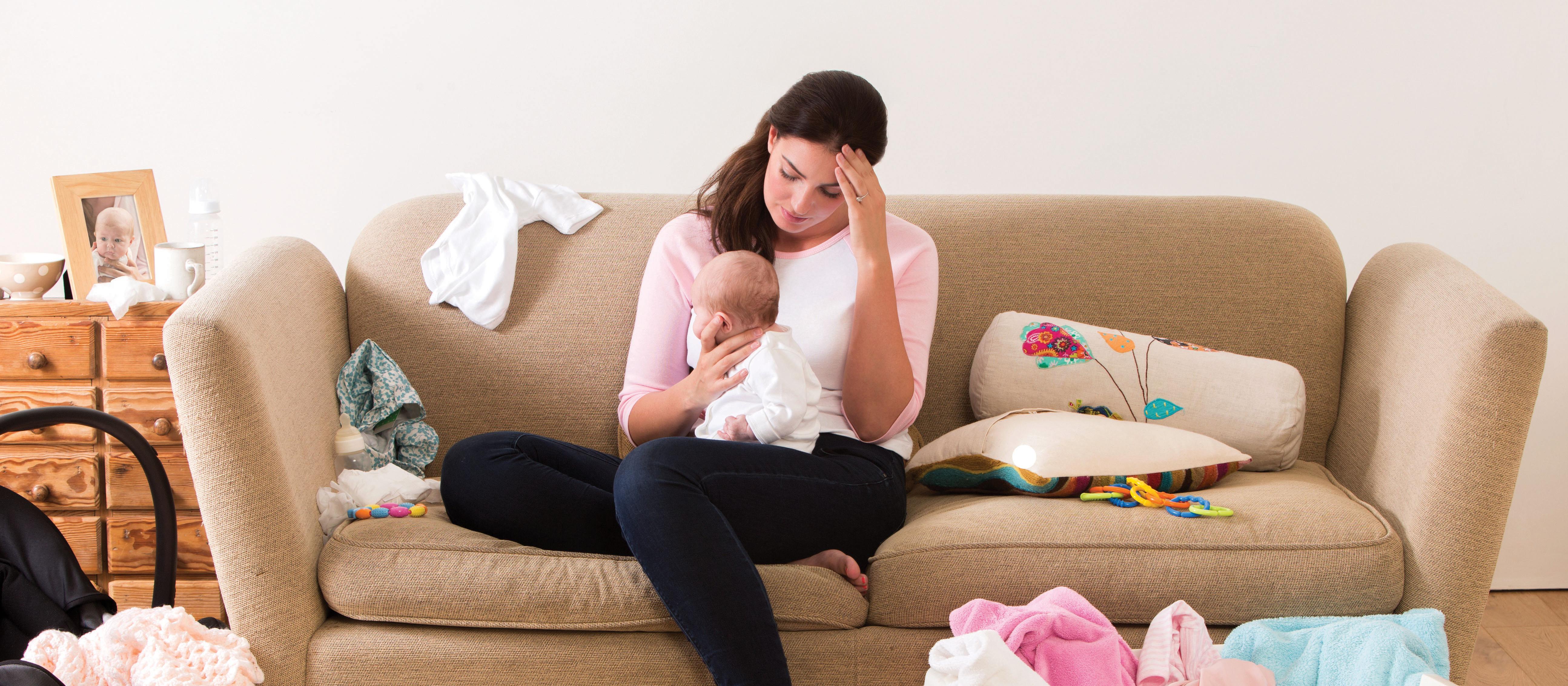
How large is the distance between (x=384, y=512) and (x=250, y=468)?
24cm

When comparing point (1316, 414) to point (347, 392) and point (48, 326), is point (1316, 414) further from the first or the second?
point (48, 326)

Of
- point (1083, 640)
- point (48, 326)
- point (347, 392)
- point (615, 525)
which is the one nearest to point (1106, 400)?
point (1083, 640)

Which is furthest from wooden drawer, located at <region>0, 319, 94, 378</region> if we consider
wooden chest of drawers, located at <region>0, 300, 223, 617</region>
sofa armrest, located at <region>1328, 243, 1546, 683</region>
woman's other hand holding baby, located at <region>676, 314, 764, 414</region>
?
sofa armrest, located at <region>1328, 243, 1546, 683</region>

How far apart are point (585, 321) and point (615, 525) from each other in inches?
19.8

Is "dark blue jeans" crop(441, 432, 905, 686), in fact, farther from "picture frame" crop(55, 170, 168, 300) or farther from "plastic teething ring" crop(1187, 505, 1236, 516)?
"picture frame" crop(55, 170, 168, 300)

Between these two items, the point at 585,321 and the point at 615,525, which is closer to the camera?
the point at 615,525

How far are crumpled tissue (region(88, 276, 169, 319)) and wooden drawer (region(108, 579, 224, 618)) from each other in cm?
50

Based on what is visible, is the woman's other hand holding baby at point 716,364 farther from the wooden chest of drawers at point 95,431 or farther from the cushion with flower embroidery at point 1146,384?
the wooden chest of drawers at point 95,431

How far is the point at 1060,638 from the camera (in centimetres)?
123

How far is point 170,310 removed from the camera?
5.49ft

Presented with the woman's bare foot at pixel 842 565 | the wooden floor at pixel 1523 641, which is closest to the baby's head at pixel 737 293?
the woman's bare foot at pixel 842 565

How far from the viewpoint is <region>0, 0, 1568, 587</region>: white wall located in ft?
7.26

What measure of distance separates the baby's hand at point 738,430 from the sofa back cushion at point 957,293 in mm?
439

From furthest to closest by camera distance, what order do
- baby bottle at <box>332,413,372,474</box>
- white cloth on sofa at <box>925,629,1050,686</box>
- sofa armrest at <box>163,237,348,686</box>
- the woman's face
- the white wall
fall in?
1. the white wall
2. baby bottle at <box>332,413,372,474</box>
3. the woman's face
4. sofa armrest at <box>163,237,348,686</box>
5. white cloth on sofa at <box>925,629,1050,686</box>
